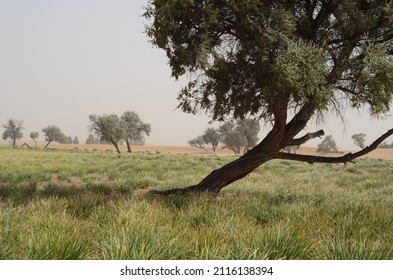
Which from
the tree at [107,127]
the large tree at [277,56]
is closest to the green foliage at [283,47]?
the large tree at [277,56]

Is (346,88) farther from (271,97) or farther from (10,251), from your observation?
(10,251)

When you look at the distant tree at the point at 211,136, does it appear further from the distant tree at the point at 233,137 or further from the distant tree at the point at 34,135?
the distant tree at the point at 34,135

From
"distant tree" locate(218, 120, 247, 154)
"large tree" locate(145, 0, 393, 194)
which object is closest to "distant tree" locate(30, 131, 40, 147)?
"distant tree" locate(218, 120, 247, 154)

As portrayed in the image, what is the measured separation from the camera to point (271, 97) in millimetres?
10273

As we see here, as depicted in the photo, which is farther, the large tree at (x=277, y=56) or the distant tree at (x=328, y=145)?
the distant tree at (x=328, y=145)

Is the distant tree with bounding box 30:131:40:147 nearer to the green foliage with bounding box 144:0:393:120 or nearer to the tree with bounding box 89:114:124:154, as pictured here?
the tree with bounding box 89:114:124:154

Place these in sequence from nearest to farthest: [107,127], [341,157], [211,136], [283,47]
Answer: [283,47] → [341,157] → [107,127] → [211,136]

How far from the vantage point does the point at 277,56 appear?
979 centimetres

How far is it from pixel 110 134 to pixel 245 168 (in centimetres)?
7692

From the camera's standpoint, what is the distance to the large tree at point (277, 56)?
9555 mm

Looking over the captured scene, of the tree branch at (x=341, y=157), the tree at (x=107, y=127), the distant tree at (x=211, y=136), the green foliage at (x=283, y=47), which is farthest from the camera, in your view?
the distant tree at (x=211, y=136)

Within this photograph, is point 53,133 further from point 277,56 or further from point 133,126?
point 277,56

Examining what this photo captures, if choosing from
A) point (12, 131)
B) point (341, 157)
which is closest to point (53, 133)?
point (12, 131)
